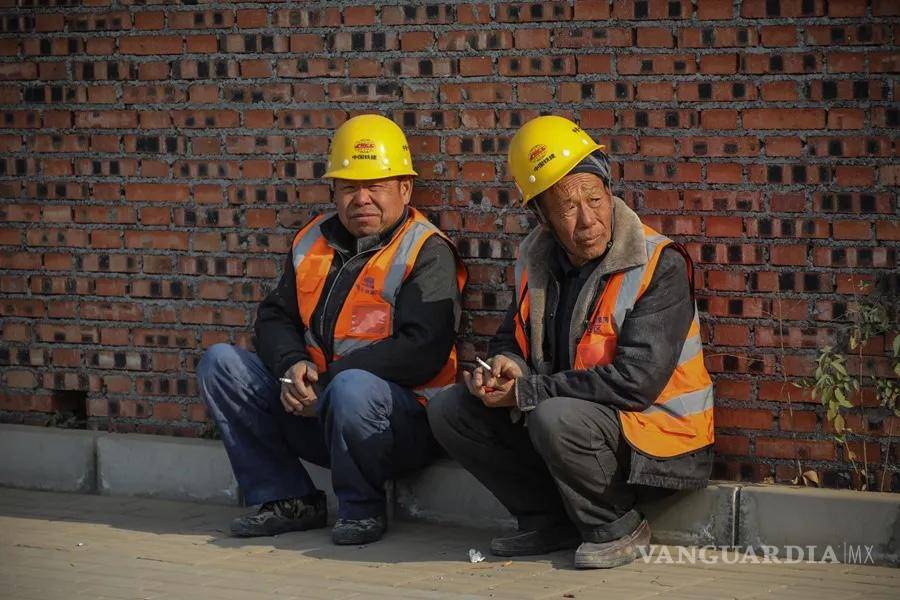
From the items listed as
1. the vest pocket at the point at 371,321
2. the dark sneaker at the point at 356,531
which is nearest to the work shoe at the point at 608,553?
the dark sneaker at the point at 356,531

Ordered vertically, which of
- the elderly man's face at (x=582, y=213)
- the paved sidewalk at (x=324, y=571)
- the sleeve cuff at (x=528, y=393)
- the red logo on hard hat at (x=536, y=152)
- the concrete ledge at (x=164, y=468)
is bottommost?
the paved sidewalk at (x=324, y=571)

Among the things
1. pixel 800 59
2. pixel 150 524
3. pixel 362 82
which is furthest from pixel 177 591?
pixel 800 59

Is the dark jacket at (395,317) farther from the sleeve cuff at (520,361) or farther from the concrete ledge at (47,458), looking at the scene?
the concrete ledge at (47,458)

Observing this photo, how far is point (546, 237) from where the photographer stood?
6.21 meters

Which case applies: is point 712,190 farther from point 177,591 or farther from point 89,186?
point 89,186

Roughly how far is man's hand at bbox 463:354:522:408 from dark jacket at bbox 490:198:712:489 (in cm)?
7

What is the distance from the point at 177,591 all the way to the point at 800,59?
3245mm

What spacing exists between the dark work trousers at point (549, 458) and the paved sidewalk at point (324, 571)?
20 cm

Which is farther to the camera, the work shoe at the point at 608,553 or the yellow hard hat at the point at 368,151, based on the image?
the yellow hard hat at the point at 368,151

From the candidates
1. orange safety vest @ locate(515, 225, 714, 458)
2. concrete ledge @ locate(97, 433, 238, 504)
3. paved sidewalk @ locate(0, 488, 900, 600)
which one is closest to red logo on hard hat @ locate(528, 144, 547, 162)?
orange safety vest @ locate(515, 225, 714, 458)

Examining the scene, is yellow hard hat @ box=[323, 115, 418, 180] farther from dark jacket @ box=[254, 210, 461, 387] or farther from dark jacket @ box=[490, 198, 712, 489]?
dark jacket @ box=[490, 198, 712, 489]

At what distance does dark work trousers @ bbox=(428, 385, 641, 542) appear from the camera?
568cm

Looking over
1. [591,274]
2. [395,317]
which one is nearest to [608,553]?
[591,274]

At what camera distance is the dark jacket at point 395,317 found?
6434 mm
